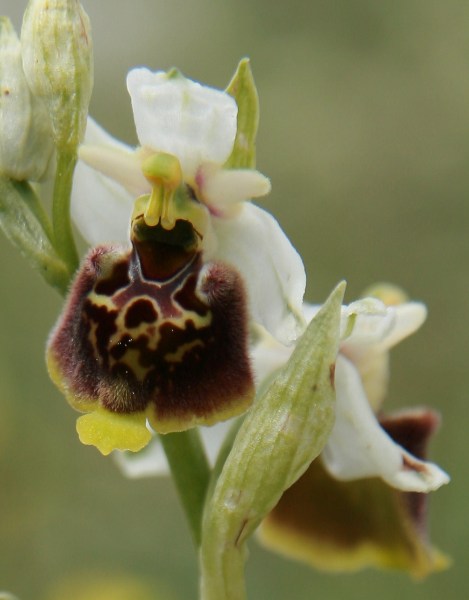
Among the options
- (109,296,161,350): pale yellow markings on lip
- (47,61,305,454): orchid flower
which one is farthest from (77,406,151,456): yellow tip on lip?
(109,296,161,350): pale yellow markings on lip

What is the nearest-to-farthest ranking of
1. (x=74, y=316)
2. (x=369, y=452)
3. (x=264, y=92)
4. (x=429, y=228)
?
1. (x=74, y=316)
2. (x=369, y=452)
3. (x=429, y=228)
4. (x=264, y=92)

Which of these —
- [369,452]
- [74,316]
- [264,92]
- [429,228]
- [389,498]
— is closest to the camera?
[74,316]

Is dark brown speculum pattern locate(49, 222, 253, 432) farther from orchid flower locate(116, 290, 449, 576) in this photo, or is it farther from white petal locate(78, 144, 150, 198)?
orchid flower locate(116, 290, 449, 576)

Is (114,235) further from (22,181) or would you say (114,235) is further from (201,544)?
(201,544)

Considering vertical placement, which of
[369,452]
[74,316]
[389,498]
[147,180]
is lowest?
[389,498]

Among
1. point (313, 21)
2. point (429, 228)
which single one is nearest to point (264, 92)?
point (313, 21)

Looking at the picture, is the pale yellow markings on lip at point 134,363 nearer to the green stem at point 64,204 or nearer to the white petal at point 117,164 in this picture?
the green stem at point 64,204

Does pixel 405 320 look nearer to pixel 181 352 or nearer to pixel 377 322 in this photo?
pixel 377 322

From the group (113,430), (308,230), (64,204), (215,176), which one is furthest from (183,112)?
(308,230)

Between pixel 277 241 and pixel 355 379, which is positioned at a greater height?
pixel 277 241
